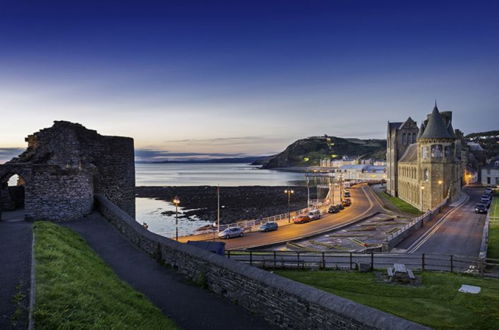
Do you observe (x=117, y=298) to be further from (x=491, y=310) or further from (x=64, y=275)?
(x=491, y=310)

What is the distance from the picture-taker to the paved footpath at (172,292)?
9.16 m

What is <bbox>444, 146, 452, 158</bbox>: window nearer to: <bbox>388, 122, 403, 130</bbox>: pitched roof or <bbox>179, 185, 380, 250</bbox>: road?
<bbox>179, 185, 380, 250</bbox>: road

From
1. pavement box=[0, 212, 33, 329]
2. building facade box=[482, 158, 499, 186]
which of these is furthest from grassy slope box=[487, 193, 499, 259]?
building facade box=[482, 158, 499, 186]

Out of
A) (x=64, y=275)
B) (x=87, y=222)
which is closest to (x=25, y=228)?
(x=87, y=222)

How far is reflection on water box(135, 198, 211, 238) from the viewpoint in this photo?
52.3 metres

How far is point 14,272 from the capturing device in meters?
10.3

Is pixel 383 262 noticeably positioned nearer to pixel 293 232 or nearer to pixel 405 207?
pixel 293 232

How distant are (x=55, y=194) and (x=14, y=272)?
10.0m

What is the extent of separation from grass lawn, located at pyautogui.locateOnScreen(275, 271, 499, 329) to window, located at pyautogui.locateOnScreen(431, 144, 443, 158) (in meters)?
37.9

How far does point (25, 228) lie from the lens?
16906mm

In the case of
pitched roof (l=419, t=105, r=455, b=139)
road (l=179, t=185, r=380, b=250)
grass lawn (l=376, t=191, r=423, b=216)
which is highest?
pitched roof (l=419, t=105, r=455, b=139)

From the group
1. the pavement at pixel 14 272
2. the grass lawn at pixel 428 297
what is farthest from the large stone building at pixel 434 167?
the pavement at pixel 14 272

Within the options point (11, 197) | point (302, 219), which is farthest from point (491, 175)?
point (11, 197)

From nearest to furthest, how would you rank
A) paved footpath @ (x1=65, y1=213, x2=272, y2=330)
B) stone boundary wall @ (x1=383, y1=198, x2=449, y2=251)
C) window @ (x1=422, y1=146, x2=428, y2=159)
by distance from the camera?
paved footpath @ (x1=65, y1=213, x2=272, y2=330)
stone boundary wall @ (x1=383, y1=198, x2=449, y2=251)
window @ (x1=422, y1=146, x2=428, y2=159)
